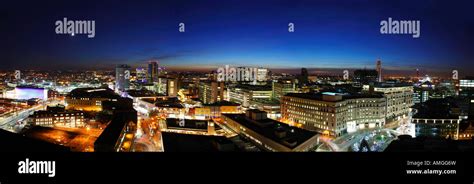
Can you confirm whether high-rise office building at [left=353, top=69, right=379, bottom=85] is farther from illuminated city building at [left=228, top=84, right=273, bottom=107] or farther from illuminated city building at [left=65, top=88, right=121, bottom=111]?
illuminated city building at [left=65, top=88, right=121, bottom=111]

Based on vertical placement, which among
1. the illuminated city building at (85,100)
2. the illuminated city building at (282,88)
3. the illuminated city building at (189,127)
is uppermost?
the illuminated city building at (282,88)

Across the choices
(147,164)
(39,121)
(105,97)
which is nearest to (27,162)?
(147,164)

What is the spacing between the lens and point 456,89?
21.8 metres

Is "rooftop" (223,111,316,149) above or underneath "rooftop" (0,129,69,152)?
underneath

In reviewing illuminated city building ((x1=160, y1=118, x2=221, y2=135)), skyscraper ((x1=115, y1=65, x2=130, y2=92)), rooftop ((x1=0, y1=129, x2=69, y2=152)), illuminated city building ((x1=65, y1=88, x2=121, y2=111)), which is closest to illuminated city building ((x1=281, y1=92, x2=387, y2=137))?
illuminated city building ((x1=160, y1=118, x2=221, y2=135))

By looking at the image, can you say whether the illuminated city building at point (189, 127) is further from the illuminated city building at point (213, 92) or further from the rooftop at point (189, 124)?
the illuminated city building at point (213, 92)

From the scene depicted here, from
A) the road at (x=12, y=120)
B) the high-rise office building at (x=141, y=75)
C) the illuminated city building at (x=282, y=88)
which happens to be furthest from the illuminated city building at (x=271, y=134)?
the high-rise office building at (x=141, y=75)

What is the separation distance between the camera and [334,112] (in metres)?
12.2

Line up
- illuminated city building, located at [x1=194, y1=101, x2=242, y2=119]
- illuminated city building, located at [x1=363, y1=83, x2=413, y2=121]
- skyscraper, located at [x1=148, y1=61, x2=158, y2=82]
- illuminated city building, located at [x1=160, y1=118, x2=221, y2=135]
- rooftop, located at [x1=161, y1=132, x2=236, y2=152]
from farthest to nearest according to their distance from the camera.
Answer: skyscraper, located at [x1=148, y1=61, x2=158, y2=82], illuminated city building, located at [x1=363, y1=83, x2=413, y2=121], illuminated city building, located at [x1=194, y1=101, x2=242, y2=119], illuminated city building, located at [x1=160, y1=118, x2=221, y2=135], rooftop, located at [x1=161, y1=132, x2=236, y2=152]

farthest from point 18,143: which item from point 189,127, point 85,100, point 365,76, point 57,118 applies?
point 365,76

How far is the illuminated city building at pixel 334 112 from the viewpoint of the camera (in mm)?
12320

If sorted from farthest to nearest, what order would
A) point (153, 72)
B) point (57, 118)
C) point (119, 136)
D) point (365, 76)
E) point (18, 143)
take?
point (153, 72) → point (365, 76) → point (57, 118) → point (119, 136) → point (18, 143)

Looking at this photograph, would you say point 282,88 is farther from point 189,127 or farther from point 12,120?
point 12,120

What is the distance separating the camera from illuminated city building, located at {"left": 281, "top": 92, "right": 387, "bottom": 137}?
40.4ft
